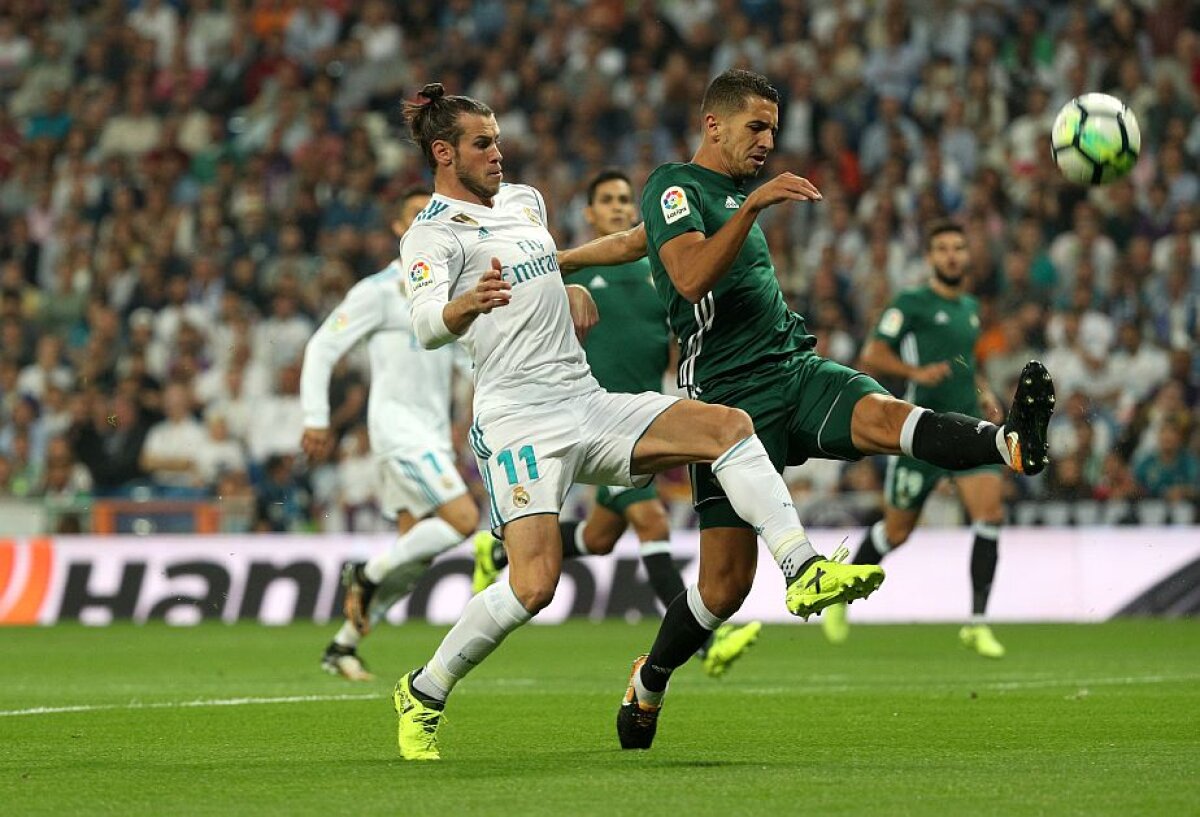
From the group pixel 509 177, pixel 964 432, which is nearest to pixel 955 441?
pixel 964 432

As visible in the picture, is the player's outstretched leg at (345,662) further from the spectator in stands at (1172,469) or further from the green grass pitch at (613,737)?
the spectator in stands at (1172,469)

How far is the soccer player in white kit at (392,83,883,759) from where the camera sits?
6.88m

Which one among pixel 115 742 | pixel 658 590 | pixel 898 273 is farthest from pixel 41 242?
pixel 115 742

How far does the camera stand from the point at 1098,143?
27.0 feet

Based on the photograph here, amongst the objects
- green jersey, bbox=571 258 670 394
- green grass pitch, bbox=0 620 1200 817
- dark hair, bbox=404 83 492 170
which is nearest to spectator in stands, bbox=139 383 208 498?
green grass pitch, bbox=0 620 1200 817

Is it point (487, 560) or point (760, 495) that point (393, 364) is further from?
point (760, 495)

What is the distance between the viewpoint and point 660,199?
281 inches

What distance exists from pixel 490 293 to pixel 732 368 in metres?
1.25

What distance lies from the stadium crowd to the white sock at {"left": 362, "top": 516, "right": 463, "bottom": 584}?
6.64m

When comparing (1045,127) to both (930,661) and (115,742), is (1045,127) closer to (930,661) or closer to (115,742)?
(930,661)

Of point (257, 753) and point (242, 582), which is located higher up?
point (257, 753)

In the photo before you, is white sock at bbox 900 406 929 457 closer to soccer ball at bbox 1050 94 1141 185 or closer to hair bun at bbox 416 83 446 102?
soccer ball at bbox 1050 94 1141 185

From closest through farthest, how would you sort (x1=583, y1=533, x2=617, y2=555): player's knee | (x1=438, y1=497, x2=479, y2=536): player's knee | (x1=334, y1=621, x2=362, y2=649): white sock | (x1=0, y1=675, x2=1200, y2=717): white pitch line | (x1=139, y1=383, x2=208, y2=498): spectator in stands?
(x1=0, y1=675, x2=1200, y2=717): white pitch line
(x1=334, y1=621, x2=362, y2=649): white sock
(x1=438, y1=497, x2=479, y2=536): player's knee
(x1=583, y1=533, x2=617, y2=555): player's knee
(x1=139, y1=383, x2=208, y2=498): spectator in stands

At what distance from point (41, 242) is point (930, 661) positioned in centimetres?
1400
